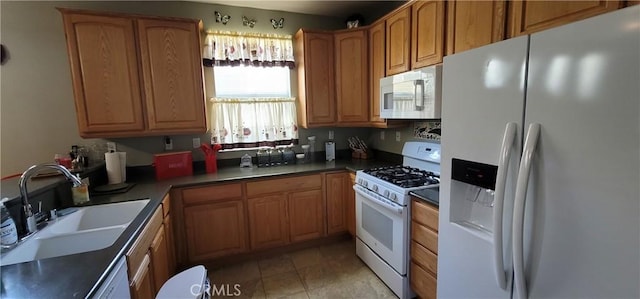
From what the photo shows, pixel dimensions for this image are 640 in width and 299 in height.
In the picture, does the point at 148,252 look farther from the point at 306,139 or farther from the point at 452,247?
the point at 306,139

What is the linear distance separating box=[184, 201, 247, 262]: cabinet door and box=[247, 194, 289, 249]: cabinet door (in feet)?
0.30

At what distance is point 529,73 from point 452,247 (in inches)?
35.2

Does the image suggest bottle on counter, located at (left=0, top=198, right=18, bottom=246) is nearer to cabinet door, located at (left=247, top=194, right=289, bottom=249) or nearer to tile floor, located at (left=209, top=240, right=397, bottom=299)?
tile floor, located at (left=209, top=240, right=397, bottom=299)

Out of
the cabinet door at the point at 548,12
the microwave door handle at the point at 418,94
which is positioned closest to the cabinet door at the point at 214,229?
the microwave door handle at the point at 418,94

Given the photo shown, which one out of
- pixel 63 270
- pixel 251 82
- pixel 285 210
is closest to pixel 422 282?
pixel 285 210

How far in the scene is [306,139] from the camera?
10.7 ft

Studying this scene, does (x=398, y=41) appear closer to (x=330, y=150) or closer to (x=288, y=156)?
(x=330, y=150)

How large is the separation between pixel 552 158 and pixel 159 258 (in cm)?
216

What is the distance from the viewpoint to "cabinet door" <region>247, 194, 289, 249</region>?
2.56 metres

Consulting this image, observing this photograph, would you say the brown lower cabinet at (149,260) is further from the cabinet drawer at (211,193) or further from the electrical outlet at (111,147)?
the electrical outlet at (111,147)

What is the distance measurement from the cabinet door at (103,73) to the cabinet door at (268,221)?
1.28m

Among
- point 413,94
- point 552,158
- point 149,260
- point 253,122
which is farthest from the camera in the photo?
point 253,122

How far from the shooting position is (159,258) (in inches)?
70.7

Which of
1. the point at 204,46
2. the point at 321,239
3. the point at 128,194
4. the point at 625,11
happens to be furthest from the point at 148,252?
the point at 625,11
